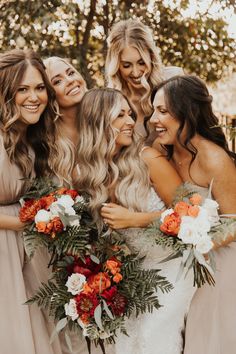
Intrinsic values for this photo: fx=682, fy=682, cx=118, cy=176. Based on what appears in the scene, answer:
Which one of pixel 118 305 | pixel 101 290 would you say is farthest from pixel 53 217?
pixel 118 305

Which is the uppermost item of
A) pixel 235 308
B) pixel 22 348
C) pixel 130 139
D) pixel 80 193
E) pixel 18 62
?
pixel 18 62

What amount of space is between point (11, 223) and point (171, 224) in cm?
126

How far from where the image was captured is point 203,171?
13.9ft

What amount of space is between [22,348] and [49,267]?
1.87ft

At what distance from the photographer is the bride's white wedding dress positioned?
426 centimetres

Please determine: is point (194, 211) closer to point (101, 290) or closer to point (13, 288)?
point (101, 290)

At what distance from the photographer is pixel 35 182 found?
4500 mm

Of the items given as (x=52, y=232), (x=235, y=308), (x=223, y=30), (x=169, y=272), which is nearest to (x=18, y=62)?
(x=52, y=232)

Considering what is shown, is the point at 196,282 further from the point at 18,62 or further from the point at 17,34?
the point at 17,34

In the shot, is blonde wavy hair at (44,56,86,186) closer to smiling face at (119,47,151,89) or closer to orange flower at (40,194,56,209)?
orange flower at (40,194,56,209)

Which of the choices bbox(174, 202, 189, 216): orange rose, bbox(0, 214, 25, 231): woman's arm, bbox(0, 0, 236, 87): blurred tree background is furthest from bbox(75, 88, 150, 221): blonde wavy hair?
bbox(0, 0, 236, 87): blurred tree background

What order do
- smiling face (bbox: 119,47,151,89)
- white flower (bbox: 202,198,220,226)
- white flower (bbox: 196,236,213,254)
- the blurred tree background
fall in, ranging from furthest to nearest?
the blurred tree background → smiling face (bbox: 119,47,151,89) → white flower (bbox: 202,198,220,226) → white flower (bbox: 196,236,213,254)

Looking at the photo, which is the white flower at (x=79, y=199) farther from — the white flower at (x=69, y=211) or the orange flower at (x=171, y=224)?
the orange flower at (x=171, y=224)

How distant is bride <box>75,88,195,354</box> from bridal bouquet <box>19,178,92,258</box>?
143mm
